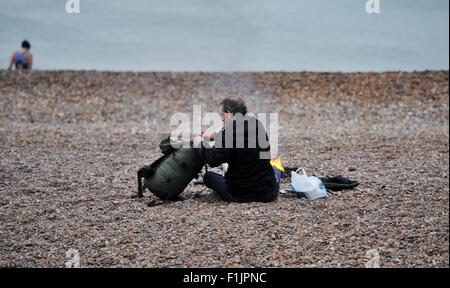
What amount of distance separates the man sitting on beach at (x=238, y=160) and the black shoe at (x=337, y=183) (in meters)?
1.05

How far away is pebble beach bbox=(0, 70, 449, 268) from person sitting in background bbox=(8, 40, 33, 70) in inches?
44.9

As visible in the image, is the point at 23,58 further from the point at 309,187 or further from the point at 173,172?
the point at 309,187

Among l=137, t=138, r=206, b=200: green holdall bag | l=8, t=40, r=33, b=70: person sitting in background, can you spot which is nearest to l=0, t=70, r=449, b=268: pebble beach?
l=137, t=138, r=206, b=200: green holdall bag

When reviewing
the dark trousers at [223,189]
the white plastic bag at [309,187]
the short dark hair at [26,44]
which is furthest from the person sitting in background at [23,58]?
the white plastic bag at [309,187]

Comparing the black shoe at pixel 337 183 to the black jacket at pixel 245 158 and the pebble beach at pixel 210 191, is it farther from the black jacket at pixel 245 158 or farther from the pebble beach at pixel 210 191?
the black jacket at pixel 245 158

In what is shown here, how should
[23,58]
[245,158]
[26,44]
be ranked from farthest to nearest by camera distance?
[23,58], [26,44], [245,158]

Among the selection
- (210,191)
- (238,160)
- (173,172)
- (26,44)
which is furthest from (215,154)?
(26,44)

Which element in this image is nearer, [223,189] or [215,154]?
[215,154]

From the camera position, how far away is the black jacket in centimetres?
491

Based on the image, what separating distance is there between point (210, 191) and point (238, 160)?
1.28 metres

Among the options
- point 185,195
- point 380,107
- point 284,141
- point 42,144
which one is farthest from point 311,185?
point 380,107

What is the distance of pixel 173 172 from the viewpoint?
211 inches

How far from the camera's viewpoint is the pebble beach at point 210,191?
4.07 meters

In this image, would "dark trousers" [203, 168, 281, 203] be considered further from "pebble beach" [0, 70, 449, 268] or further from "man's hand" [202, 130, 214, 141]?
"man's hand" [202, 130, 214, 141]
